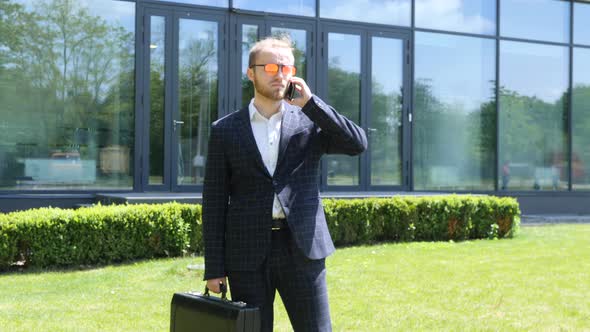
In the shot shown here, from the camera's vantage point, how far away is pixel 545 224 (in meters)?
13.5

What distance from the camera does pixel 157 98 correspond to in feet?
38.2

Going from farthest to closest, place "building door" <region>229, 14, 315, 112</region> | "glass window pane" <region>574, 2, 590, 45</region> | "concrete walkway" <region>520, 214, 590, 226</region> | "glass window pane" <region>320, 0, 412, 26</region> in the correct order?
"glass window pane" <region>574, 2, 590, 45</region>
"concrete walkway" <region>520, 214, 590, 226</region>
"glass window pane" <region>320, 0, 412, 26</region>
"building door" <region>229, 14, 315, 112</region>

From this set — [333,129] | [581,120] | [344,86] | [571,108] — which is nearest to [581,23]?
[571,108]

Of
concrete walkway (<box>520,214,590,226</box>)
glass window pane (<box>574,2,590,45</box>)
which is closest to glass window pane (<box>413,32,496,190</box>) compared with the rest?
concrete walkway (<box>520,214,590,226</box>)

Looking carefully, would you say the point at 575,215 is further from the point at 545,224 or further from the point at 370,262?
the point at 370,262

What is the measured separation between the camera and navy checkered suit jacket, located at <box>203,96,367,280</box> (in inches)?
109

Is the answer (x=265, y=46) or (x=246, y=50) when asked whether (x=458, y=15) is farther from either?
(x=265, y=46)

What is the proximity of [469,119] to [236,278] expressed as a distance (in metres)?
12.6

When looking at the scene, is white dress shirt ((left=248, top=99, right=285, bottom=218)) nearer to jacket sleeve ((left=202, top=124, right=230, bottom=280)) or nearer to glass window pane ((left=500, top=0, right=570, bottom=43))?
jacket sleeve ((left=202, top=124, right=230, bottom=280))

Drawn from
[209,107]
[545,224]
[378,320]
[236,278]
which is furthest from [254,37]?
[236,278]

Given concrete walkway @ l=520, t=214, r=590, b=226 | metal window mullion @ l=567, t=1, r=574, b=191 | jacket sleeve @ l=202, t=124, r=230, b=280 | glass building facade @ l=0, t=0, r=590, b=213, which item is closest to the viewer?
jacket sleeve @ l=202, t=124, r=230, b=280

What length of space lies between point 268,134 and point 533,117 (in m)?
13.8

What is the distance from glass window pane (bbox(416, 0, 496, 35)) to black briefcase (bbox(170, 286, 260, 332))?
1206cm

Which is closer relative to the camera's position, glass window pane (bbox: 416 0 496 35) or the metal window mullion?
glass window pane (bbox: 416 0 496 35)
